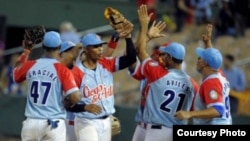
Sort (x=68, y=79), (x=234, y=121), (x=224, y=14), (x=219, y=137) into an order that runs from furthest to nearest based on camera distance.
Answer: (x=224, y=14) < (x=234, y=121) < (x=68, y=79) < (x=219, y=137)

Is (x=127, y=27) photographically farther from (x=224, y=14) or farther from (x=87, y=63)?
(x=224, y=14)

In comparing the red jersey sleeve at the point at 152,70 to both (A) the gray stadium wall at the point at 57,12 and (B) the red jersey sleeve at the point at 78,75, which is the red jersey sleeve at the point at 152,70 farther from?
(A) the gray stadium wall at the point at 57,12

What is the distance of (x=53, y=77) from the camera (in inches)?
477

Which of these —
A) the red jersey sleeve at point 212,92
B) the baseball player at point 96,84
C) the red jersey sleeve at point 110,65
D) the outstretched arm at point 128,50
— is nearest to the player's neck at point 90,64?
the baseball player at point 96,84

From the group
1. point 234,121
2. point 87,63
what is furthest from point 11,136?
point 87,63

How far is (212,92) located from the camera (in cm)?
1141

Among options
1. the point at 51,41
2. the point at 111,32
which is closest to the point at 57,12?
the point at 111,32

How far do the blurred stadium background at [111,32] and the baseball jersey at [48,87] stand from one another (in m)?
4.29

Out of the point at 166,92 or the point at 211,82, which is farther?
the point at 166,92

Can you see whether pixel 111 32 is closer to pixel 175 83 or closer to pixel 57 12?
pixel 57 12

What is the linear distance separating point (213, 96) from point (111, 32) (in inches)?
481

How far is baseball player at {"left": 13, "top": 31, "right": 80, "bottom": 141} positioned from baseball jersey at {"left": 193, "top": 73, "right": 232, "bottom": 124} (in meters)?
1.57

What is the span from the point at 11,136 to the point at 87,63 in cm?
533

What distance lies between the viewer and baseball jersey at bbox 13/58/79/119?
39.8 ft
